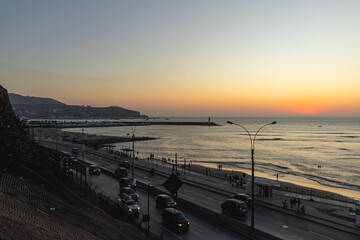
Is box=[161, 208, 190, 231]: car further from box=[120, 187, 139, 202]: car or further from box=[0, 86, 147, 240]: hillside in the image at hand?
box=[120, 187, 139, 202]: car

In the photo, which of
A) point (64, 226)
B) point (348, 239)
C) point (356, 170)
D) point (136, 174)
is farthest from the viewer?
point (356, 170)

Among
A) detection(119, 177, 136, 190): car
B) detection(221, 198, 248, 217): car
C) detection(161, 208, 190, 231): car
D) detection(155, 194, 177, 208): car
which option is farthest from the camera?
detection(119, 177, 136, 190): car

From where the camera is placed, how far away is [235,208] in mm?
25938

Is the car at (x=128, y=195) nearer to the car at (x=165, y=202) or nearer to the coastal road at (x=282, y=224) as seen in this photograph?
the car at (x=165, y=202)

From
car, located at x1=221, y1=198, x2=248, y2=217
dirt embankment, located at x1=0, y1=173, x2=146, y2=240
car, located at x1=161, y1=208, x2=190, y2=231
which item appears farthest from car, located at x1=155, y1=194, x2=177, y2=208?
dirt embankment, located at x1=0, y1=173, x2=146, y2=240

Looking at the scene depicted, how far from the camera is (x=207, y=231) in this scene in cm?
2200

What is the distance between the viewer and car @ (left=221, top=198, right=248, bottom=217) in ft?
84.2

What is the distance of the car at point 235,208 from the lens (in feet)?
84.2

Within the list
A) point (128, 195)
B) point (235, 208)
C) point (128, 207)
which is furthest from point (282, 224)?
point (128, 195)

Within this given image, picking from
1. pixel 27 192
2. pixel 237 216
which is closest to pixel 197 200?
pixel 237 216

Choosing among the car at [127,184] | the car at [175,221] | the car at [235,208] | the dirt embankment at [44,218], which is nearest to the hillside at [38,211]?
the dirt embankment at [44,218]

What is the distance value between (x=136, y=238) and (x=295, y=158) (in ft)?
274

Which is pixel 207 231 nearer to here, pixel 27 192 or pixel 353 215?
pixel 27 192

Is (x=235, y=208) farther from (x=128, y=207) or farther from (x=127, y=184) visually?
(x=127, y=184)
